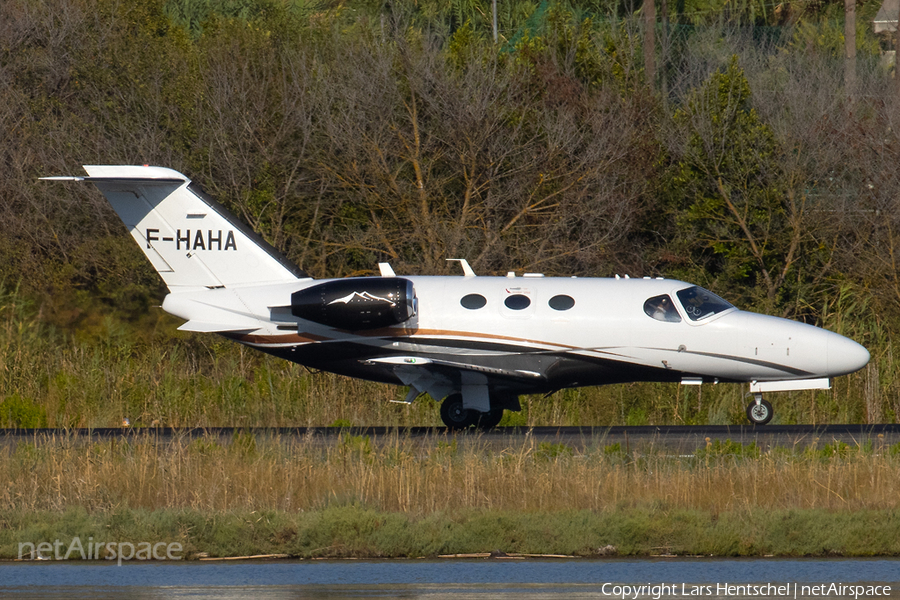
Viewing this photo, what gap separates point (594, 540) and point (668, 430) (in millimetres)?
6987

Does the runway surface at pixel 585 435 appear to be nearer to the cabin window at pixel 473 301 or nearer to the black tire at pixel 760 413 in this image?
the black tire at pixel 760 413

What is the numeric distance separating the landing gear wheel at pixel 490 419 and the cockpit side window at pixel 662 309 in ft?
8.94

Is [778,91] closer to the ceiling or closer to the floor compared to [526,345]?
closer to the ceiling

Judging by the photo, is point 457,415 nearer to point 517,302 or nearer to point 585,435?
point 517,302

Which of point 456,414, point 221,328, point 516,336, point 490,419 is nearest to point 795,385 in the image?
point 516,336

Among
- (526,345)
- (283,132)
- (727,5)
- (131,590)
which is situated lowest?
(131,590)

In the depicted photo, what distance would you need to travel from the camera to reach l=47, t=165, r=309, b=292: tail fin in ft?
58.5

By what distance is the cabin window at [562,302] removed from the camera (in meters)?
16.7

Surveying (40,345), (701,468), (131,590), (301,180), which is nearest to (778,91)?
(301,180)

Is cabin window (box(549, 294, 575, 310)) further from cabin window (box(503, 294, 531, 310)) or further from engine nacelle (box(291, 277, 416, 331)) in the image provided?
engine nacelle (box(291, 277, 416, 331))

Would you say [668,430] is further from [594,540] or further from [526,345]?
[594,540]

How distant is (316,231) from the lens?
26.9 m

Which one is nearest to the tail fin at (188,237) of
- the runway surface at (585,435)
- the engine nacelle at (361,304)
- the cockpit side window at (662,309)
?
the engine nacelle at (361,304)

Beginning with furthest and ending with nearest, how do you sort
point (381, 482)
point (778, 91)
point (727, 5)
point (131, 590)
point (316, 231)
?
point (727, 5)
point (778, 91)
point (316, 231)
point (381, 482)
point (131, 590)
